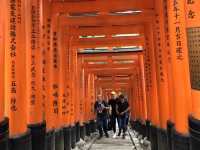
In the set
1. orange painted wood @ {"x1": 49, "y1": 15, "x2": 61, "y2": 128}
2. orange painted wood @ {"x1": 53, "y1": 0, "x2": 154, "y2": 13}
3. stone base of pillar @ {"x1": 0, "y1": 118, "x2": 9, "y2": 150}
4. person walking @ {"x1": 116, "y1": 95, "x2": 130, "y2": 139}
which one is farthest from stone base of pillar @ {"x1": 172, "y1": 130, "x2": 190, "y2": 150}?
person walking @ {"x1": 116, "y1": 95, "x2": 130, "y2": 139}

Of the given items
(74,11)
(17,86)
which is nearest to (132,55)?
(74,11)

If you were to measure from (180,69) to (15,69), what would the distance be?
2.24 metres

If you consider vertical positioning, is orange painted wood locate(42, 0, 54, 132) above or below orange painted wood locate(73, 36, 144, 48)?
below

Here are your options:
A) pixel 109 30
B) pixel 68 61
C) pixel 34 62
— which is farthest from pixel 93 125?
pixel 34 62

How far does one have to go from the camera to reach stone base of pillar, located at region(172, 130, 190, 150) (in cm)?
476

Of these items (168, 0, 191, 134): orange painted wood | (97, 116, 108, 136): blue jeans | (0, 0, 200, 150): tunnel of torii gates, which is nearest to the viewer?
(0, 0, 200, 150): tunnel of torii gates

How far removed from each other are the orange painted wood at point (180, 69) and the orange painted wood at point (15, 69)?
208 cm

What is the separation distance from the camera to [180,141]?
16.1 feet

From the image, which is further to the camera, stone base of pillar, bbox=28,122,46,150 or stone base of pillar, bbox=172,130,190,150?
stone base of pillar, bbox=28,122,46,150

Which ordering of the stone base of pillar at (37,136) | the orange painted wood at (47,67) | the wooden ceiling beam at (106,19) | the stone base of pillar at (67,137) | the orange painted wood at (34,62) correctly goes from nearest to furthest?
1. the orange painted wood at (34,62)
2. the stone base of pillar at (37,136)
3. the orange painted wood at (47,67)
4. the wooden ceiling beam at (106,19)
5. the stone base of pillar at (67,137)

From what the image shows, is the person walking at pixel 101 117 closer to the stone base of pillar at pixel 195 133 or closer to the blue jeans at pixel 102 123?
the blue jeans at pixel 102 123

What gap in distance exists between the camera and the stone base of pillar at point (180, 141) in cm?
476

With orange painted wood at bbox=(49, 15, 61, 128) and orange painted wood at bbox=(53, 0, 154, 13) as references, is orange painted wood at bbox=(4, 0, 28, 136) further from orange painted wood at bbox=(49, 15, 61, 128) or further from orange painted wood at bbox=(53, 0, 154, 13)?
orange painted wood at bbox=(53, 0, 154, 13)

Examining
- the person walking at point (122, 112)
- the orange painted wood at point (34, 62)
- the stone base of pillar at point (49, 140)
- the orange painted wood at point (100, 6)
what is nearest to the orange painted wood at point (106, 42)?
the orange painted wood at point (100, 6)
